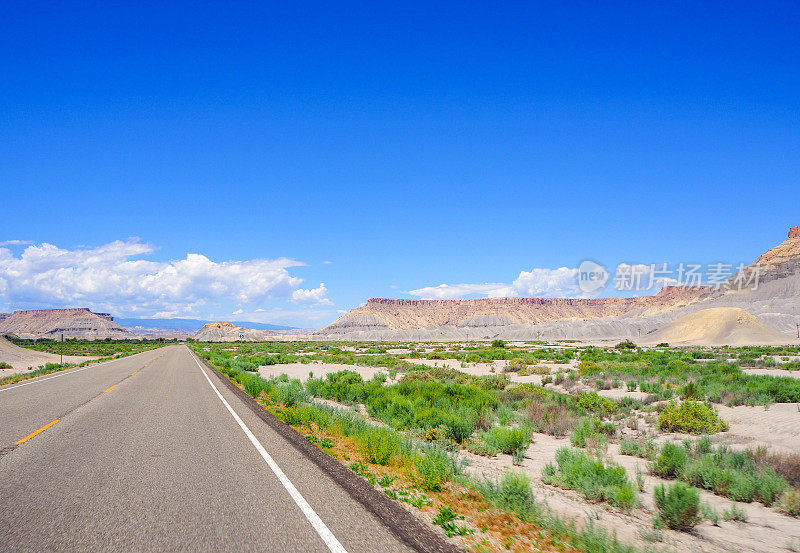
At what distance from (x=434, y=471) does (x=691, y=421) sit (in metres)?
8.22

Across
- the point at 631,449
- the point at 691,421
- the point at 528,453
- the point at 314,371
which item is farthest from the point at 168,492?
the point at 314,371

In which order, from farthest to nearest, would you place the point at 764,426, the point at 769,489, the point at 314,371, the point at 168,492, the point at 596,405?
the point at 314,371 → the point at 596,405 → the point at 764,426 → the point at 769,489 → the point at 168,492

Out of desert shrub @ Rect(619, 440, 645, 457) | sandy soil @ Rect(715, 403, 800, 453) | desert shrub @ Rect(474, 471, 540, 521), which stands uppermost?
desert shrub @ Rect(474, 471, 540, 521)

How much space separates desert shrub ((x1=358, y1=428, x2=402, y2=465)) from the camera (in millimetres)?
7891

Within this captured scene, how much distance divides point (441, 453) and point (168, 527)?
4359 millimetres

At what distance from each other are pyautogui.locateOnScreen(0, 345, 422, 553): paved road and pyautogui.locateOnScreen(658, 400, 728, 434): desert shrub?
30.0 ft

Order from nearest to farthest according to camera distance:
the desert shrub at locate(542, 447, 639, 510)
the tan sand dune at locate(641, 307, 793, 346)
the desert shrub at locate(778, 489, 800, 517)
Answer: the desert shrub at locate(778, 489, 800, 517) → the desert shrub at locate(542, 447, 639, 510) → the tan sand dune at locate(641, 307, 793, 346)

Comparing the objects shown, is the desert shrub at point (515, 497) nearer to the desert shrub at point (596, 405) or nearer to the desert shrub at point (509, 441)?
the desert shrub at point (509, 441)

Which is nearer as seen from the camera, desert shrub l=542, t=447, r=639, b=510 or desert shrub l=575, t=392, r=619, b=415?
desert shrub l=542, t=447, r=639, b=510

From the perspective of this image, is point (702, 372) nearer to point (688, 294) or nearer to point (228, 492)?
point (228, 492)

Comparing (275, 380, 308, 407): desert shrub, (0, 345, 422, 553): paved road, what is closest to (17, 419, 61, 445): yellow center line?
(0, 345, 422, 553): paved road

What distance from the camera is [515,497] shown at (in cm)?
600

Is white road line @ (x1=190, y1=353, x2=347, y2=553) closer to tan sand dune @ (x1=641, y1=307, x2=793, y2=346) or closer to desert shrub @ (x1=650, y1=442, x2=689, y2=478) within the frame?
desert shrub @ (x1=650, y1=442, x2=689, y2=478)

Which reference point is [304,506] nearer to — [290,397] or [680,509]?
[680,509]
